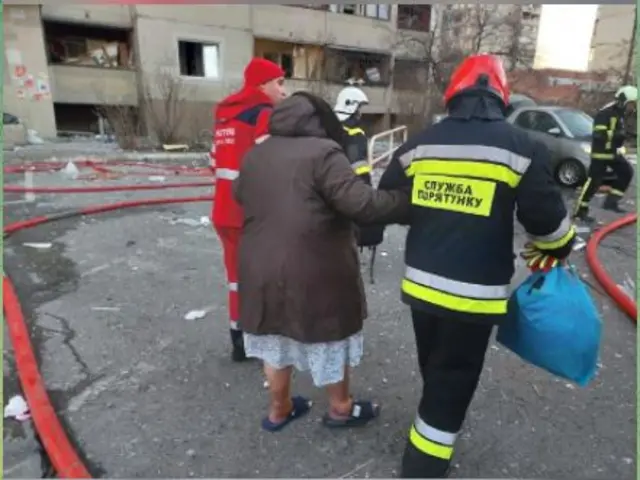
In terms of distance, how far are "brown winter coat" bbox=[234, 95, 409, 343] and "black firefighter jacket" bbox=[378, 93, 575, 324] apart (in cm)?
18

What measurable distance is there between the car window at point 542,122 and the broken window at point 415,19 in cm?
1941

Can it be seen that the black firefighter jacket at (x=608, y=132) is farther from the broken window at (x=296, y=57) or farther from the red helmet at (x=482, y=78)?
the broken window at (x=296, y=57)

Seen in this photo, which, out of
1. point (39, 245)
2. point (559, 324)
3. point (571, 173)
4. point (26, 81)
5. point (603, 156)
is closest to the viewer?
point (559, 324)

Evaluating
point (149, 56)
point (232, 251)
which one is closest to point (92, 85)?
point (149, 56)

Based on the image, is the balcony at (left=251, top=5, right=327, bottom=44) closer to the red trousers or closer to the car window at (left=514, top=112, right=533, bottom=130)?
the car window at (left=514, top=112, right=533, bottom=130)

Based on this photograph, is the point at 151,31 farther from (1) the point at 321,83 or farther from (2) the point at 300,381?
(2) the point at 300,381

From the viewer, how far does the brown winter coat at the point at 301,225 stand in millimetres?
1946

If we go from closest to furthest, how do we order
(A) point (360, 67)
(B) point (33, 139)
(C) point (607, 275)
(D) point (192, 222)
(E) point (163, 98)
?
(C) point (607, 275) < (D) point (192, 222) < (B) point (33, 139) < (E) point (163, 98) < (A) point (360, 67)

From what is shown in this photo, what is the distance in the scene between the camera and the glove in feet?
6.40

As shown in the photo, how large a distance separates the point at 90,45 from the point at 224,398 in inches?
830

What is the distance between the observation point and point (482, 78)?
5.92 ft

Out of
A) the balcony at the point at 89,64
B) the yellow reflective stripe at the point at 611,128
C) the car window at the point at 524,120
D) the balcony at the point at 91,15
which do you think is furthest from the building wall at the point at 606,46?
the yellow reflective stripe at the point at 611,128

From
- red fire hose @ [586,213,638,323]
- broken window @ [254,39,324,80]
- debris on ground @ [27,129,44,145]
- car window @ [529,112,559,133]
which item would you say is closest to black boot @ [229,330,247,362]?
red fire hose @ [586,213,638,323]

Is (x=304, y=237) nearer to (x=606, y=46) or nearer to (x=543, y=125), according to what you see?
(x=543, y=125)
